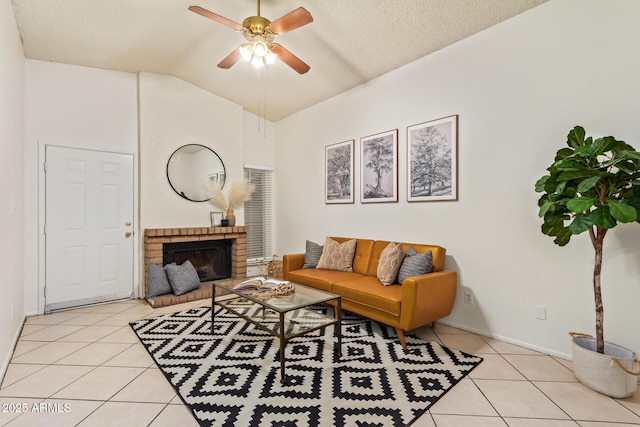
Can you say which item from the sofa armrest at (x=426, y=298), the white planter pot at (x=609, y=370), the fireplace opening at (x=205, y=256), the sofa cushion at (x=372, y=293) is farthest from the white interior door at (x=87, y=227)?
the white planter pot at (x=609, y=370)

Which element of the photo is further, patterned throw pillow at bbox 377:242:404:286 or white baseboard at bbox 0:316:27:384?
patterned throw pillow at bbox 377:242:404:286

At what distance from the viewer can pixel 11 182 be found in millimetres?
2639

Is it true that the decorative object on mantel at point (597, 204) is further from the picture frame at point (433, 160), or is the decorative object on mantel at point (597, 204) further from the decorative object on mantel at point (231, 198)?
the decorative object on mantel at point (231, 198)

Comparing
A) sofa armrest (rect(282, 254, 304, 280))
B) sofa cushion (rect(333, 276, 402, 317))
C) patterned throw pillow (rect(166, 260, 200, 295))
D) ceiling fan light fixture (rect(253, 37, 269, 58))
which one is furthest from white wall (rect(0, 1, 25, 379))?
sofa cushion (rect(333, 276, 402, 317))

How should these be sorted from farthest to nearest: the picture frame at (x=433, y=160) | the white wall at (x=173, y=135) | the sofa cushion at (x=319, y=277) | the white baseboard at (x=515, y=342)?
the white wall at (x=173, y=135)
the sofa cushion at (x=319, y=277)
the picture frame at (x=433, y=160)
the white baseboard at (x=515, y=342)

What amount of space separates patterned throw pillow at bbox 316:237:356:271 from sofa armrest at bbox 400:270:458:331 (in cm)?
114

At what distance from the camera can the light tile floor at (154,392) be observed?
1733 mm

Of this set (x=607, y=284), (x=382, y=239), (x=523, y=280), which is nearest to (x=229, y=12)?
(x=382, y=239)

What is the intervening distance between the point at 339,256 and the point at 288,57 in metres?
2.27

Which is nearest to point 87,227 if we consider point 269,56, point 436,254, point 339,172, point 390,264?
point 269,56

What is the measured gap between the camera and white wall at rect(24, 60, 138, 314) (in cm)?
349

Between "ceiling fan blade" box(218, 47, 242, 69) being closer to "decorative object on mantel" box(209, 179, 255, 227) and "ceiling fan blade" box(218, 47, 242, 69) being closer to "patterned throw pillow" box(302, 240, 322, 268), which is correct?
"decorative object on mantel" box(209, 179, 255, 227)

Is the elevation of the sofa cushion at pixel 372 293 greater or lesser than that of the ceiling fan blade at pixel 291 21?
lesser

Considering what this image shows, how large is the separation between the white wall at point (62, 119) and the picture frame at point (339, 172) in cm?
275
